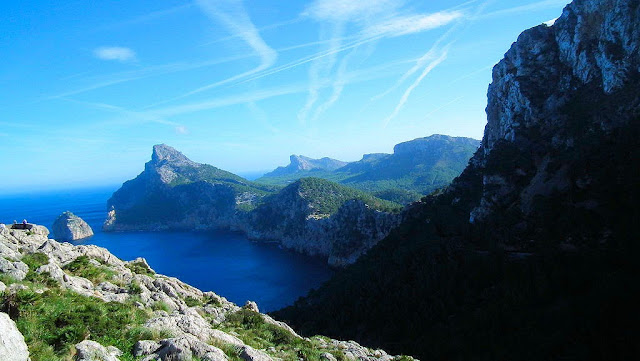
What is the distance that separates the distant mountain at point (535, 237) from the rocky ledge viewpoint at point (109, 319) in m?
13.8

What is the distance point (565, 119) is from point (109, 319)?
56.0 m

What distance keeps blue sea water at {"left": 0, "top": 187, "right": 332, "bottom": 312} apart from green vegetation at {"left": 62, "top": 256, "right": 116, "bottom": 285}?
61705 millimetres

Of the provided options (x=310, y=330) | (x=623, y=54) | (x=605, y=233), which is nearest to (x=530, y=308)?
(x=605, y=233)

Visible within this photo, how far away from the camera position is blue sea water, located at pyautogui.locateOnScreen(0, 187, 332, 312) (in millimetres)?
88375

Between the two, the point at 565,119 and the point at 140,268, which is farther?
the point at 565,119

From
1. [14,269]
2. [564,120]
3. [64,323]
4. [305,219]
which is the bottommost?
[305,219]

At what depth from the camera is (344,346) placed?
65.4 feet

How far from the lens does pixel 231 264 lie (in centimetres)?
11519

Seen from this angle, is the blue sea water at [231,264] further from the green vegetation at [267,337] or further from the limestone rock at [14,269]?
the limestone rock at [14,269]

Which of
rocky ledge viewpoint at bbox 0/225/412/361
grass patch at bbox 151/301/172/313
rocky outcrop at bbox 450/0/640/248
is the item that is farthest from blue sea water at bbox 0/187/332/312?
grass patch at bbox 151/301/172/313

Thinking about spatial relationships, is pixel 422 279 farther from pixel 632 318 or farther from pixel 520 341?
pixel 632 318

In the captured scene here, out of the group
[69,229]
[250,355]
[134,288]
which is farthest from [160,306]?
[69,229]

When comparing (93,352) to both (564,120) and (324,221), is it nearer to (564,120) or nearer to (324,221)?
(564,120)

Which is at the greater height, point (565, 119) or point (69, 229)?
point (565, 119)
